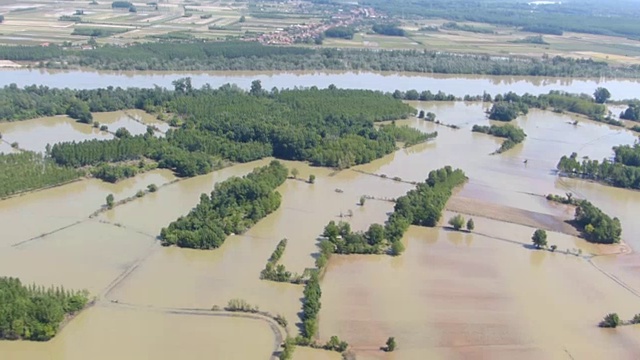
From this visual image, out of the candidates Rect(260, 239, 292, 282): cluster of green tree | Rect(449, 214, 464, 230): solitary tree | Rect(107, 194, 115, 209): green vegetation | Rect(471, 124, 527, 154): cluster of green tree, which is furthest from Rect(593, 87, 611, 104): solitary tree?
Rect(107, 194, 115, 209): green vegetation

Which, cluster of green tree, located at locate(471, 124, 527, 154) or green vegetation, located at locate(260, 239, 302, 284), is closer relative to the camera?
green vegetation, located at locate(260, 239, 302, 284)

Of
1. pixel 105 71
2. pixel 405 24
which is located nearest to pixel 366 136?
pixel 105 71

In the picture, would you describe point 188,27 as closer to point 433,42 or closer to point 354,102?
point 433,42

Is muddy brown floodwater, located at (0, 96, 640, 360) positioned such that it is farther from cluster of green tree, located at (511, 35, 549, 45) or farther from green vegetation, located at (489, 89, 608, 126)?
cluster of green tree, located at (511, 35, 549, 45)

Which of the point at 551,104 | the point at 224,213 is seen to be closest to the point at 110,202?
the point at 224,213

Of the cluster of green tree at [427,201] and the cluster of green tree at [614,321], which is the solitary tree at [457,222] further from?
the cluster of green tree at [614,321]

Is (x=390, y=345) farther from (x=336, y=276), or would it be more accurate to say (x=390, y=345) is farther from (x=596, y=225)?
(x=596, y=225)

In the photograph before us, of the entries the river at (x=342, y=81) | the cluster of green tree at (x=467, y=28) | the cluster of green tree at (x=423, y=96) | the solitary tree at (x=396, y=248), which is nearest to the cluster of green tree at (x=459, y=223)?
the solitary tree at (x=396, y=248)
